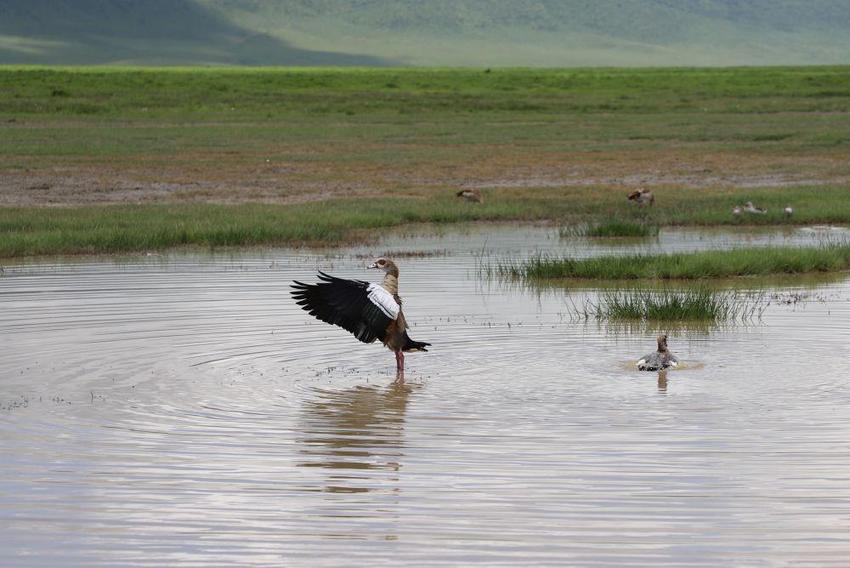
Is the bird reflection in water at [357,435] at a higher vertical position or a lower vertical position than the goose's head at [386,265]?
lower

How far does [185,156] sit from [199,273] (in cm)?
1742

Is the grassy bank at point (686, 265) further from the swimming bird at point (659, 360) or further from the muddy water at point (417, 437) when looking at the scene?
the swimming bird at point (659, 360)

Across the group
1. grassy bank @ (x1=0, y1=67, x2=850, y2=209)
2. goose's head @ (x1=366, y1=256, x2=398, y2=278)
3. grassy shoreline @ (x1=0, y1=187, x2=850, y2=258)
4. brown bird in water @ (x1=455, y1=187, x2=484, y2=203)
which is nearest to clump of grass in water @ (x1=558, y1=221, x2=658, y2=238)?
grassy shoreline @ (x1=0, y1=187, x2=850, y2=258)

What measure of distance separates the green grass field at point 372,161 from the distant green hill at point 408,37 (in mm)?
111318

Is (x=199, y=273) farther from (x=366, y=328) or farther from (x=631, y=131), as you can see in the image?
(x=631, y=131)

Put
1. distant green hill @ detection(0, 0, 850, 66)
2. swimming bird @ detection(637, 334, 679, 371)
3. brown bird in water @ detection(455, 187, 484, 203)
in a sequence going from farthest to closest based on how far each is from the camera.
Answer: distant green hill @ detection(0, 0, 850, 66), brown bird in water @ detection(455, 187, 484, 203), swimming bird @ detection(637, 334, 679, 371)

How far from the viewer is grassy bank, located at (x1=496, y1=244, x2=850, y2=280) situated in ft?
55.7

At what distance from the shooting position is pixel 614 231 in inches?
862

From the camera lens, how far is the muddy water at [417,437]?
264 inches

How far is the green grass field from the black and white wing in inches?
381

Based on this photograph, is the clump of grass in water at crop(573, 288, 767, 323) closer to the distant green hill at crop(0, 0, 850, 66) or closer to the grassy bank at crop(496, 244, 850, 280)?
the grassy bank at crop(496, 244, 850, 280)

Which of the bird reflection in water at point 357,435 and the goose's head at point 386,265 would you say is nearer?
the bird reflection in water at point 357,435

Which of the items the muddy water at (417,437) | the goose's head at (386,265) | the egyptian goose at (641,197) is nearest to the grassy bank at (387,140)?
the egyptian goose at (641,197)

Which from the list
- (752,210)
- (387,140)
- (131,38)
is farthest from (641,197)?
(131,38)
